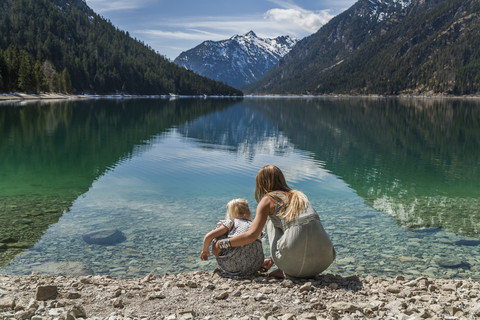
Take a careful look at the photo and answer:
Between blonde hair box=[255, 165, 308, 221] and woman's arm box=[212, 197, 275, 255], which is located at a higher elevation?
blonde hair box=[255, 165, 308, 221]

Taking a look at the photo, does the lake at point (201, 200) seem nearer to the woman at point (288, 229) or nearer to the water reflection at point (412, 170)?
the water reflection at point (412, 170)

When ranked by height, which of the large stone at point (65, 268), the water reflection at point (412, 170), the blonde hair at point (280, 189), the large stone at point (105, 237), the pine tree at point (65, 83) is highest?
the pine tree at point (65, 83)

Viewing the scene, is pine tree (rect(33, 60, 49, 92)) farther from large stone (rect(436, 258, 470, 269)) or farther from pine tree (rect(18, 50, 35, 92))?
large stone (rect(436, 258, 470, 269))

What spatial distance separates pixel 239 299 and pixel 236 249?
132cm

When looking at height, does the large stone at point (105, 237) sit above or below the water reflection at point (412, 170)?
below

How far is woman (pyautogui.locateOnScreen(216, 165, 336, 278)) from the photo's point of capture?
24.8 ft

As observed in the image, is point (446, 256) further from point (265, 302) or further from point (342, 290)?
point (265, 302)

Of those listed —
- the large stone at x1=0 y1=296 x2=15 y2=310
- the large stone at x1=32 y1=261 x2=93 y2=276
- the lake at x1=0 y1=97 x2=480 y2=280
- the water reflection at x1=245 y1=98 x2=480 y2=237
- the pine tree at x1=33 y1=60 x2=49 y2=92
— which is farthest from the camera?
the pine tree at x1=33 y1=60 x2=49 y2=92

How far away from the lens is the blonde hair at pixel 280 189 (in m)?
7.47

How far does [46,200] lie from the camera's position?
16891 mm

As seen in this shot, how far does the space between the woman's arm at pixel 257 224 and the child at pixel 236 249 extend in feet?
0.80

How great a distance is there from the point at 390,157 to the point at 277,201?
26414 mm

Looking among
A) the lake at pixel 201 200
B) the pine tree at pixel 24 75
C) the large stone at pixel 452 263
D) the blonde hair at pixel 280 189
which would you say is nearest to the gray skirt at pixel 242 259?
the blonde hair at pixel 280 189

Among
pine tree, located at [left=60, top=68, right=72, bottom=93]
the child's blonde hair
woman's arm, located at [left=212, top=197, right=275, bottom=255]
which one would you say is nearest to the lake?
the child's blonde hair
